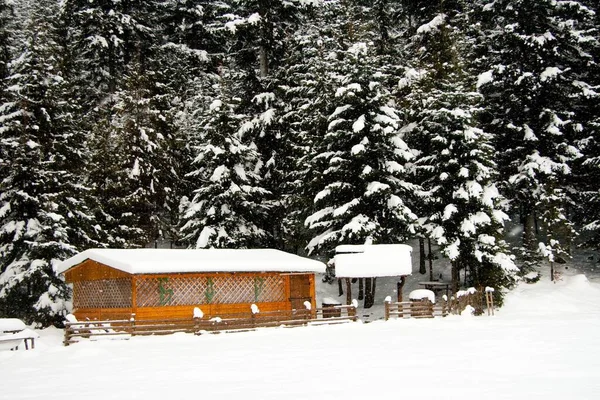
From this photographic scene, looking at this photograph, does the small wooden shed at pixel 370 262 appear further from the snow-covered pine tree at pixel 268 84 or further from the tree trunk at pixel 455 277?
the snow-covered pine tree at pixel 268 84

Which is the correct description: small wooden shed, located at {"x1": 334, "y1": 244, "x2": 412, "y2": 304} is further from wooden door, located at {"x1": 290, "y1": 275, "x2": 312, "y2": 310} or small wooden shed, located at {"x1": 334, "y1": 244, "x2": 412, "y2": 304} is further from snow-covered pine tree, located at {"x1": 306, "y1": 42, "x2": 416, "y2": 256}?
snow-covered pine tree, located at {"x1": 306, "y1": 42, "x2": 416, "y2": 256}

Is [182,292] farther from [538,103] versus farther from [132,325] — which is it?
[538,103]

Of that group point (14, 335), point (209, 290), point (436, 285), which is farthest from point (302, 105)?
point (14, 335)

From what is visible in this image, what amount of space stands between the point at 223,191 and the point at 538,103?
59.0 feet

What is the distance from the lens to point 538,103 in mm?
31062

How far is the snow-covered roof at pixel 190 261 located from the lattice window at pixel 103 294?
1.24 m

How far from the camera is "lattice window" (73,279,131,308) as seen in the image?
904 inches

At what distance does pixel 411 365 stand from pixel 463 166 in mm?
16995

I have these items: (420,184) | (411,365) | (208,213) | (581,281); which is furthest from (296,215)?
(411,365)

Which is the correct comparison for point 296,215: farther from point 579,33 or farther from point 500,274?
point 579,33

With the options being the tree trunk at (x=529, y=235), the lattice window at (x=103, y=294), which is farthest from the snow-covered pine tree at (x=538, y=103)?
the lattice window at (x=103, y=294)

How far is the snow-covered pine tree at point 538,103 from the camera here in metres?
29.8

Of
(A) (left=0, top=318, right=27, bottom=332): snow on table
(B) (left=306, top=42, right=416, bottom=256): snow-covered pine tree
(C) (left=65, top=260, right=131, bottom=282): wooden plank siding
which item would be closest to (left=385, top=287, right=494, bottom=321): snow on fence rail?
(B) (left=306, top=42, right=416, bottom=256): snow-covered pine tree

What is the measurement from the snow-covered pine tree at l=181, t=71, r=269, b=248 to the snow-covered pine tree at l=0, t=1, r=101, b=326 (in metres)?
5.75
